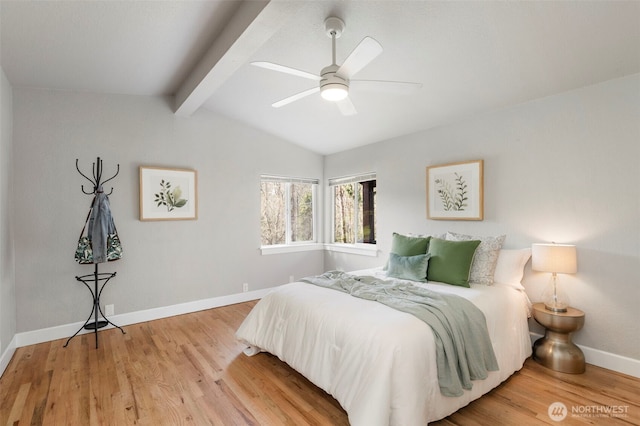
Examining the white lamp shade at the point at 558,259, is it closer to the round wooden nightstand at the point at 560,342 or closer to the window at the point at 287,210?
the round wooden nightstand at the point at 560,342

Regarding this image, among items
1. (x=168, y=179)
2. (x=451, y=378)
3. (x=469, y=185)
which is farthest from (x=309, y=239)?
(x=451, y=378)

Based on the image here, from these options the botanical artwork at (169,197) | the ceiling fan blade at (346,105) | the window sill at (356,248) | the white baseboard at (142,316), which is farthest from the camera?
the window sill at (356,248)

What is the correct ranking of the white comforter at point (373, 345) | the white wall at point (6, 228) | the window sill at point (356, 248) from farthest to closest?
1. the window sill at point (356, 248)
2. the white wall at point (6, 228)
3. the white comforter at point (373, 345)

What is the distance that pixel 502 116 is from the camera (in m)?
3.18

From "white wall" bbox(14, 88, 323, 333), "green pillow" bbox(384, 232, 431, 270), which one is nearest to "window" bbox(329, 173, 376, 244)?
"white wall" bbox(14, 88, 323, 333)

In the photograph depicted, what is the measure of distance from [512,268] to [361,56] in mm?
2330

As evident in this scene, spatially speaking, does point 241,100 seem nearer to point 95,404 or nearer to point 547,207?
point 95,404

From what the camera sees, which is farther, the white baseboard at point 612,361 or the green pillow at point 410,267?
the green pillow at point 410,267

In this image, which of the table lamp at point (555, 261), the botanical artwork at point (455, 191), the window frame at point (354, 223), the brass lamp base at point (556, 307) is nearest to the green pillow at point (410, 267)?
the botanical artwork at point (455, 191)

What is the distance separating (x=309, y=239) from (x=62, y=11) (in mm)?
4076

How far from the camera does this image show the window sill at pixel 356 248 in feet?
15.0

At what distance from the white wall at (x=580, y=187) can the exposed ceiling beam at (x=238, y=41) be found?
96.3 inches

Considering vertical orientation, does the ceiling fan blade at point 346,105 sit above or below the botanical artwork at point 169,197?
above

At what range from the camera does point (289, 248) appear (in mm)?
4957
